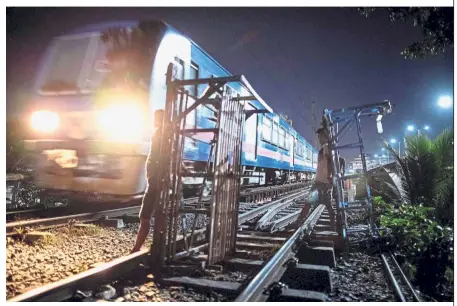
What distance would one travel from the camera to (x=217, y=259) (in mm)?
3527

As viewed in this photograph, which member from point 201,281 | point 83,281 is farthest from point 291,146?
point 83,281

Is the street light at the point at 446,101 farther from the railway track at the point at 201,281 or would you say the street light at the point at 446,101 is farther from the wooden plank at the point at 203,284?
the wooden plank at the point at 203,284

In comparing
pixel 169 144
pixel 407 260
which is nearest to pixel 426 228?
pixel 407 260

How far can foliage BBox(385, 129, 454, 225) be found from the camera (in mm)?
5617

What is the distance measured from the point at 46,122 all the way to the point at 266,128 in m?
6.59

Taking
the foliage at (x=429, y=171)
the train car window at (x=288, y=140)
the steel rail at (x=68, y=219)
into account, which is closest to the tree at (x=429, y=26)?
the foliage at (x=429, y=171)

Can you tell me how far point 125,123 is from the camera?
5188mm

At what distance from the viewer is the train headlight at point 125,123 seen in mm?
5176

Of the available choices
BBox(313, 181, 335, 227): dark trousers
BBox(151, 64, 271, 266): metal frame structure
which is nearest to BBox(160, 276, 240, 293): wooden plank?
BBox(151, 64, 271, 266): metal frame structure

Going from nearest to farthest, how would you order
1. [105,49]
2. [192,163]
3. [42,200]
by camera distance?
[105,49] < [192,163] < [42,200]

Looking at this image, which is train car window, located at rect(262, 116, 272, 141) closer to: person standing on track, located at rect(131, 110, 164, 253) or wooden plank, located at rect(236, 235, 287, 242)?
wooden plank, located at rect(236, 235, 287, 242)

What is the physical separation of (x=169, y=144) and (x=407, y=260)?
10.4 ft

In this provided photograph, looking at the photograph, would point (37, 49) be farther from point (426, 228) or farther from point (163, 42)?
point (426, 228)

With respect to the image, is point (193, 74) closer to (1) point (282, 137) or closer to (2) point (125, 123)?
(2) point (125, 123)
